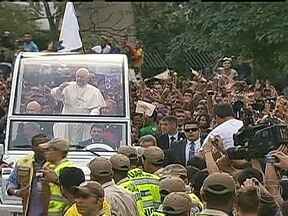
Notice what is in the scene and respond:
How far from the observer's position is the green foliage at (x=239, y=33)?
86.6 ft

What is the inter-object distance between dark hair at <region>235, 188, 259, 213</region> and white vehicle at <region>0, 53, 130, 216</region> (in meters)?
4.80

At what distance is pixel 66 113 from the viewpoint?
13188 millimetres

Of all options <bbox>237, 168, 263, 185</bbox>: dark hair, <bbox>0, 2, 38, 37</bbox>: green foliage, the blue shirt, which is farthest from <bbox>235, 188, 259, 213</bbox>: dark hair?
<bbox>0, 2, 38, 37</bbox>: green foliage

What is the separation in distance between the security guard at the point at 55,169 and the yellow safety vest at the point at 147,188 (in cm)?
66

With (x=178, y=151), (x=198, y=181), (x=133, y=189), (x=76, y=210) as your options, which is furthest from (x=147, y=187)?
(x=178, y=151)

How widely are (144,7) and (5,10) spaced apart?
25.0 ft

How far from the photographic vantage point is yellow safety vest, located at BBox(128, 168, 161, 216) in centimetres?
871

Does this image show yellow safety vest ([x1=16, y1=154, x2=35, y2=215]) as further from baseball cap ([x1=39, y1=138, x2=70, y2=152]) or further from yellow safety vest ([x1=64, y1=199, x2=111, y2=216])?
yellow safety vest ([x1=64, y1=199, x2=111, y2=216])

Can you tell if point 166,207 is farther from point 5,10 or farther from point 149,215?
point 5,10

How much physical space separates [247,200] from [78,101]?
6.55 meters

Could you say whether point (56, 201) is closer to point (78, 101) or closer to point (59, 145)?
point (59, 145)

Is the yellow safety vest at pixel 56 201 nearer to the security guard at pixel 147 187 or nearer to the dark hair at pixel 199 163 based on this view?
the security guard at pixel 147 187

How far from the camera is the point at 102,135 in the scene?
12.8 meters

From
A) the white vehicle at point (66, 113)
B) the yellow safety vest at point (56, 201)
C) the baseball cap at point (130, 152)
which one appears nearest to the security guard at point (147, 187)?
the baseball cap at point (130, 152)
